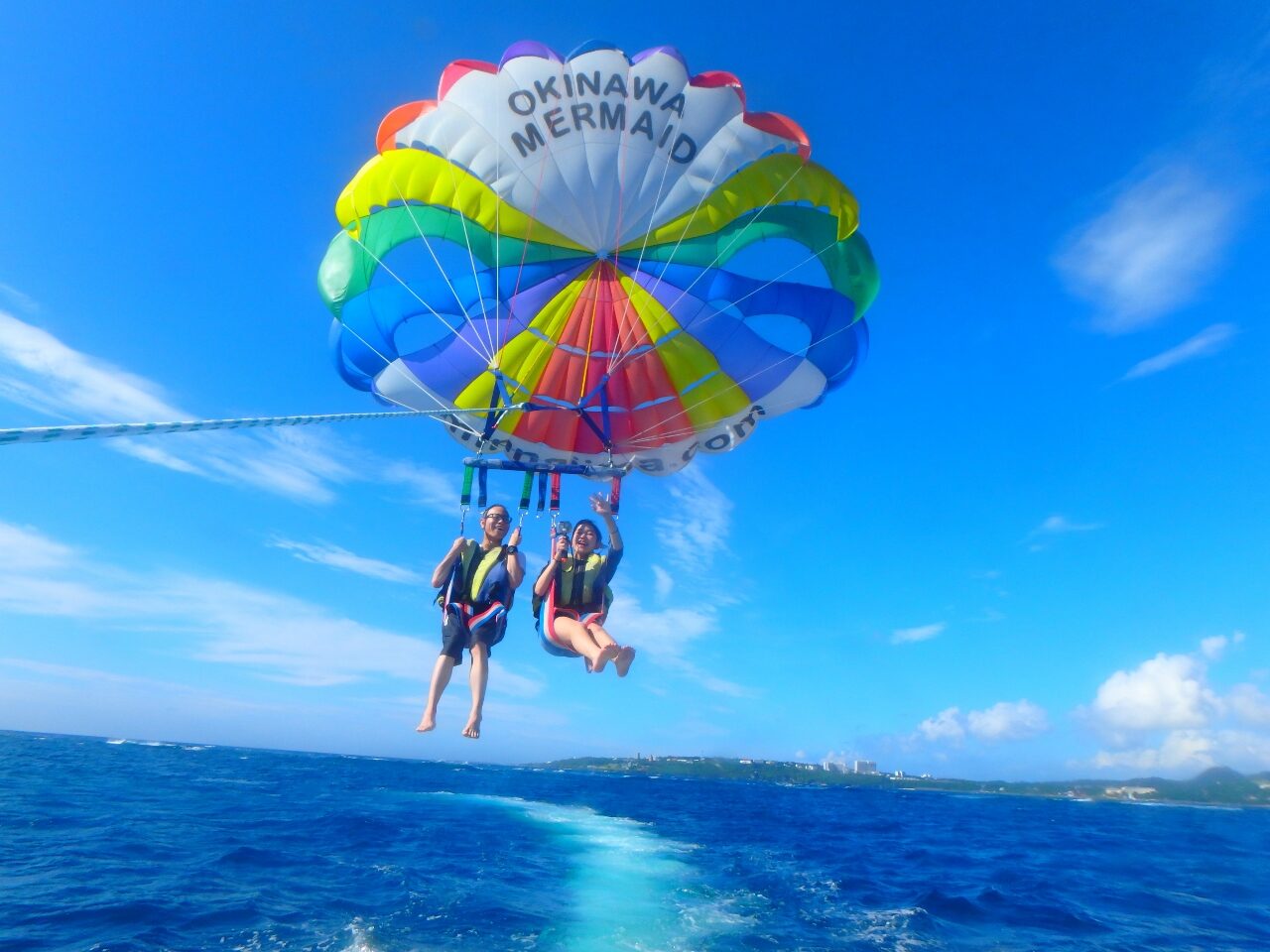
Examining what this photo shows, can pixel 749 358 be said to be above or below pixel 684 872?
above

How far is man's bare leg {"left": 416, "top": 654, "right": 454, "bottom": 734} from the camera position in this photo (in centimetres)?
582

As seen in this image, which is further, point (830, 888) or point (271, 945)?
point (830, 888)

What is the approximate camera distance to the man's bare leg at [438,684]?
19.1ft

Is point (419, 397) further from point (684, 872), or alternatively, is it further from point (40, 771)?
point (40, 771)

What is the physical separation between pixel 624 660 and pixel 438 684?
170 centimetres

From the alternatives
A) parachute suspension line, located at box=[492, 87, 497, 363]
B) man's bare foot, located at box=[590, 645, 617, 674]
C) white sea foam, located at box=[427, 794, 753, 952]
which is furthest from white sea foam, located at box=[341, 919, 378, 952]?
parachute suspension line, located at box=[492, 87, 497, 363]

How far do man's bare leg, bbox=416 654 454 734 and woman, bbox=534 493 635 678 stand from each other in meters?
0.92

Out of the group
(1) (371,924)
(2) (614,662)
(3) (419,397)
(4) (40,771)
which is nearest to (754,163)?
(3) (419,397)

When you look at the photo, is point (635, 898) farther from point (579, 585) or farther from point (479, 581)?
point (479, 581)

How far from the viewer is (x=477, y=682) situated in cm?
605

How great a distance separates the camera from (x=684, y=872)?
51.5 feet

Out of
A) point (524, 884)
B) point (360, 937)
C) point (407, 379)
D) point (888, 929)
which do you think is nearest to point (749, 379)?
point (407, 379)

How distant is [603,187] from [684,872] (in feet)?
46.8

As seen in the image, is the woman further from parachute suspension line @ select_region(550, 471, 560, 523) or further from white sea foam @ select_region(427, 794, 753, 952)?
white sea foam @ select_region(427, 794, 753, 952)
